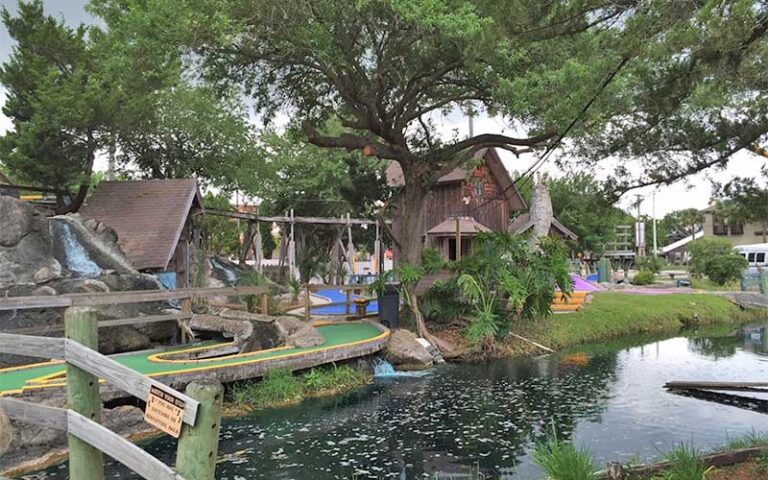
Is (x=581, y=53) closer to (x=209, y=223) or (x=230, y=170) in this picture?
(x=230, y=170)

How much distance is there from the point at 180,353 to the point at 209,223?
25.4 metres

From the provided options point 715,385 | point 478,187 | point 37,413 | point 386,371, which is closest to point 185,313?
point 386,371

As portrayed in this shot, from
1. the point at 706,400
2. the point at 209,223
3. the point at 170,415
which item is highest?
the point at 209,223

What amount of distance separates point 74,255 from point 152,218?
322 centimetres

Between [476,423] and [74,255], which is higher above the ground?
[74,255]

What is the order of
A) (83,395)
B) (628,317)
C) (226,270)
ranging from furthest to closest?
(226,270)
(628,317)
(83,395)

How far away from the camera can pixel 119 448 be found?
11.3ft

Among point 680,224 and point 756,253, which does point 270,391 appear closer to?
point 756,253

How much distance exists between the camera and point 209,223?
35625mm

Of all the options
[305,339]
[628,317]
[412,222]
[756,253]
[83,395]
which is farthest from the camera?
[756,253]

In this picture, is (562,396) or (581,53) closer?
(581,53)

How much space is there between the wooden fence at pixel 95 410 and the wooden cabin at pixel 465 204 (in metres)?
23.4

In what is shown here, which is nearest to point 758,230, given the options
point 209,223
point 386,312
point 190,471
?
point 209,223

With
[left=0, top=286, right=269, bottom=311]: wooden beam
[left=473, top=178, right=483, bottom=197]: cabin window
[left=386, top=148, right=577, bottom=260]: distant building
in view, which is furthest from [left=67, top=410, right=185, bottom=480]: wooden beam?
[left=473, top=178, right=483, bottom=197]: cabin window
